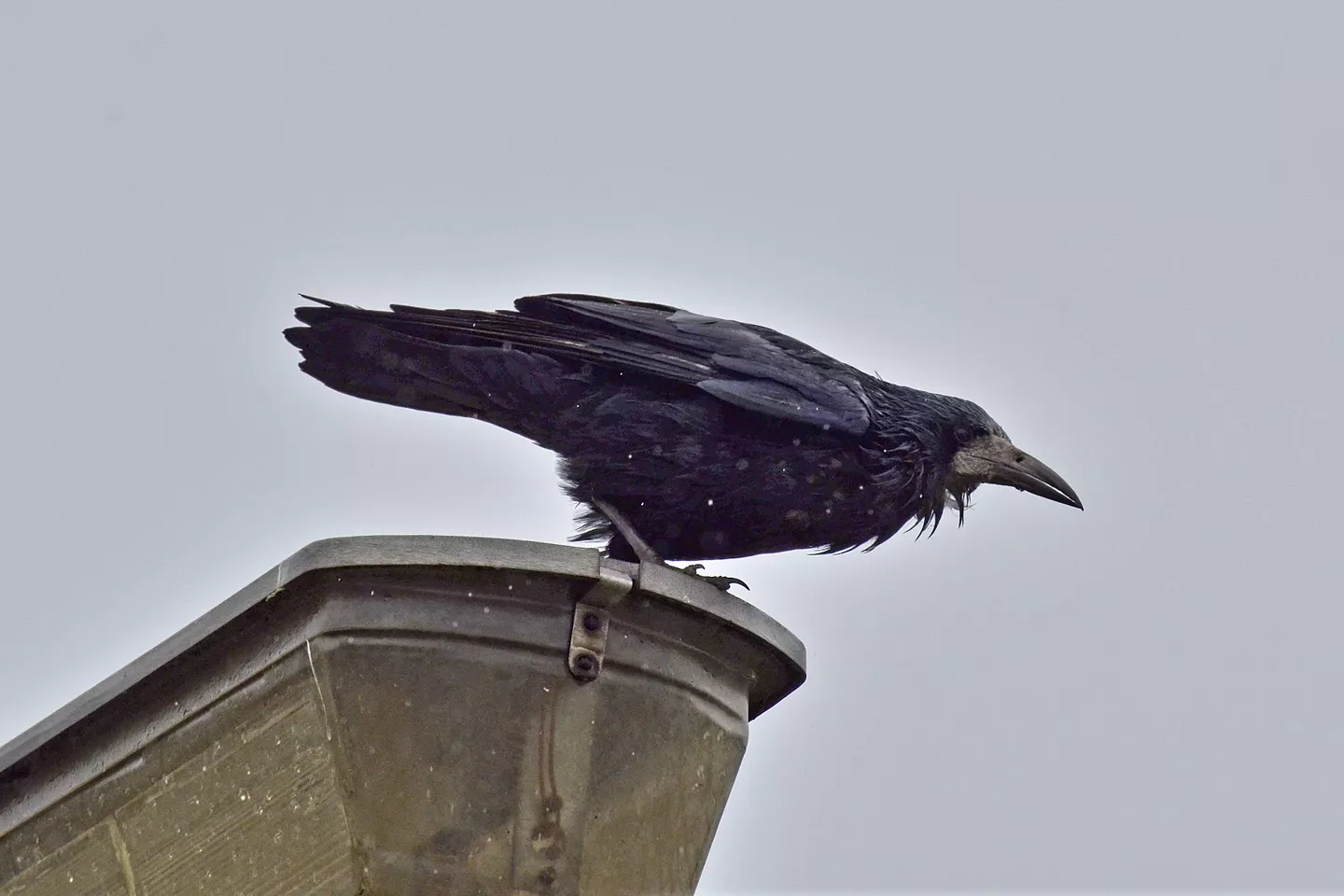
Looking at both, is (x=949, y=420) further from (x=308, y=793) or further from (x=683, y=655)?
(x=308, y=793)

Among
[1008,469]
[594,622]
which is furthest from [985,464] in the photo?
[594,622]

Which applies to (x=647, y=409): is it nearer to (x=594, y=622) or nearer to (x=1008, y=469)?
(x=1008, y=469)

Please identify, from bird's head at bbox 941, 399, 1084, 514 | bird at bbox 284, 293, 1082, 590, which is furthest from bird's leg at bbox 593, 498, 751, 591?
bird's head at bbox 941, 399, 1084, 514

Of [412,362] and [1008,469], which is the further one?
[1008,469]

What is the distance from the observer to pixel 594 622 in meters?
3.62

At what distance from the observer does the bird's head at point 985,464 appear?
6.01 metres

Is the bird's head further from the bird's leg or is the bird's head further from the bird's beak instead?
the bird's leg

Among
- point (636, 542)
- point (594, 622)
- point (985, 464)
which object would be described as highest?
point (985, 464)

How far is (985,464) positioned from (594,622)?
9.41ft

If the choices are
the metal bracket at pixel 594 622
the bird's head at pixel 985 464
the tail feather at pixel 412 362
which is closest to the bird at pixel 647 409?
the tail feather at pixel 412 362

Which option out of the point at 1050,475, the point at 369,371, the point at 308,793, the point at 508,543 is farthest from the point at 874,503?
the point at 308,793

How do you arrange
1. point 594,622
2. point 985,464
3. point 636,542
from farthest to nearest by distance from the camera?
point 985,464 < point 636,542 < point 594,622

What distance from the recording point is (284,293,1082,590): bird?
17.3 ft

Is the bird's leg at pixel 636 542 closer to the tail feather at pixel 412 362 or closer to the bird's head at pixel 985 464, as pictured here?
the tail feather at pixel 412 362
